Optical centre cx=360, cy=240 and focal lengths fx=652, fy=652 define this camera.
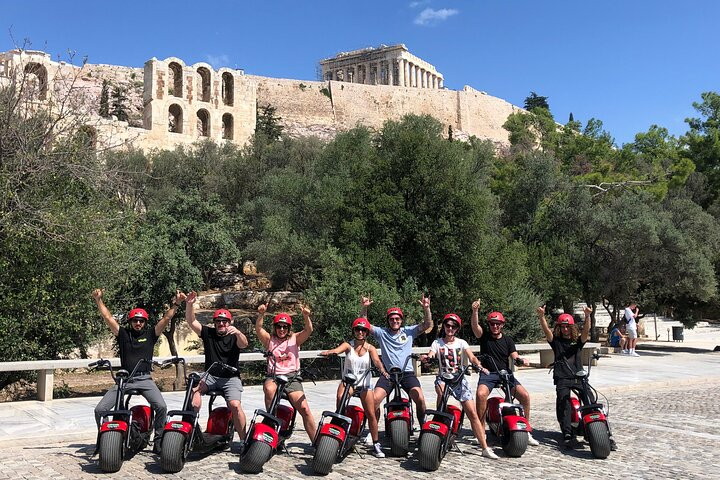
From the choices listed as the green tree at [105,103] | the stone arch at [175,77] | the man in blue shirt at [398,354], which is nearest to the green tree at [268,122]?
the stone arch at [175,77]

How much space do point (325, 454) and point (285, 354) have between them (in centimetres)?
115

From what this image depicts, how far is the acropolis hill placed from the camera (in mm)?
55031

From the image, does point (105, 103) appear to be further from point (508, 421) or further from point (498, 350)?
point (508, 421)

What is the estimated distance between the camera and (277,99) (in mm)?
73688

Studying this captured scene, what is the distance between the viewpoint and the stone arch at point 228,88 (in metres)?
61.5

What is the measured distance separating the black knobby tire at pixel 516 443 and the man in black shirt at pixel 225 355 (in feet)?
8.87

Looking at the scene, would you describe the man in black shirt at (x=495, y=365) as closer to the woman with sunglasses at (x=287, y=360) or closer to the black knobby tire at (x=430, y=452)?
the black knobby tire at (x=430, y=452)

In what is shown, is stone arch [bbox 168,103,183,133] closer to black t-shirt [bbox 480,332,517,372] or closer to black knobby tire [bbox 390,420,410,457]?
black t-shirt [bbox 480,332,517,372]

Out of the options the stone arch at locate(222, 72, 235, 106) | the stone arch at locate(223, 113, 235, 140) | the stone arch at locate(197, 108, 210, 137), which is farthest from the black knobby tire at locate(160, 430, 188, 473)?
the stone arch at locate(222, 72, 235, 106)

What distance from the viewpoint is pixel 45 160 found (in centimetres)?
1144

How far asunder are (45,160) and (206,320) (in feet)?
54.2

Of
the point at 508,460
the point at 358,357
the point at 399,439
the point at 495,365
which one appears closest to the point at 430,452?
the point at 399,439

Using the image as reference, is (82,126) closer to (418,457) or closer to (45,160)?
(45,160)

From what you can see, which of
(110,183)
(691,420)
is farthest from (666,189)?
(110,183)
